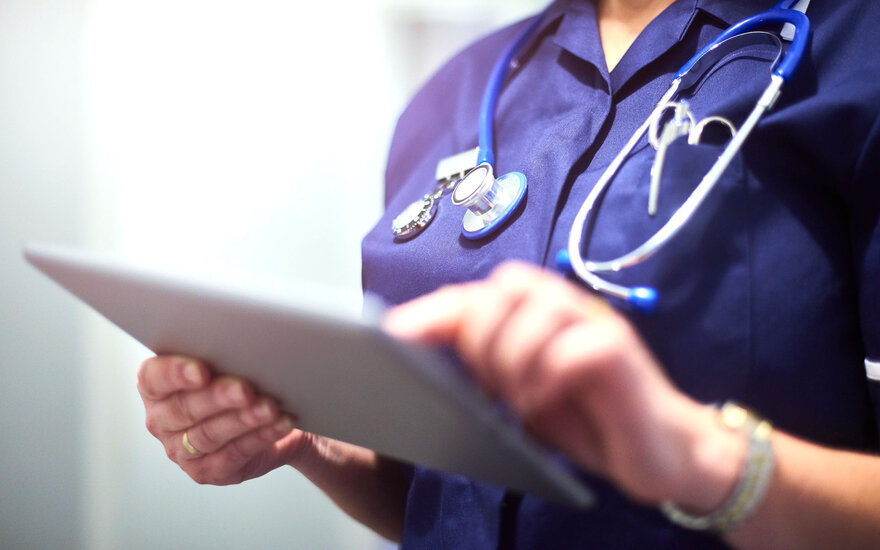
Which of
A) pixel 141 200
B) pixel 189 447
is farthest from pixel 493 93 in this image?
pixel 141 200

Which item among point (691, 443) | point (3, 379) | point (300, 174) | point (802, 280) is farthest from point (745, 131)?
point (3, 379)

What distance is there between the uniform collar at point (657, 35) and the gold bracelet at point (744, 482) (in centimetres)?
A: 37

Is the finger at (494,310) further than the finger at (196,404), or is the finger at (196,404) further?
the finger at (196,404)

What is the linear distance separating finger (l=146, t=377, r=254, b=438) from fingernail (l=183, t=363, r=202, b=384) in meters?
A: 0.01

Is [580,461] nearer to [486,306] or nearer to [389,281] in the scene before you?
[486,306]

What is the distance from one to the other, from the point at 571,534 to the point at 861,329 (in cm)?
28

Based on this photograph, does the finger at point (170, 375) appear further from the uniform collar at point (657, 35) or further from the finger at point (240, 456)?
the uniform collar at point (657, 35)

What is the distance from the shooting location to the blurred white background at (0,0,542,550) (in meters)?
1.01

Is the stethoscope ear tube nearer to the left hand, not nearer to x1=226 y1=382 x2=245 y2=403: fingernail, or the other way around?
the left hand

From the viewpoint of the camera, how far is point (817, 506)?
333 millimetres

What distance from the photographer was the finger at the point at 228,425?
43 cm

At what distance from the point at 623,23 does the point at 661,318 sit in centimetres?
40

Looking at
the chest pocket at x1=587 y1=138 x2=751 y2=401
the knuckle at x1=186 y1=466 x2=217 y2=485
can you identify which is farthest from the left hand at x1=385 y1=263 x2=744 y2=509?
the knuckle at x1=186 y1=466 x2=217 y2=485

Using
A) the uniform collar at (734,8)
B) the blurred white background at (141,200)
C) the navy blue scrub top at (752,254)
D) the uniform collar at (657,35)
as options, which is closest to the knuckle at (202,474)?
the navy blue scrub top at (752,254)
